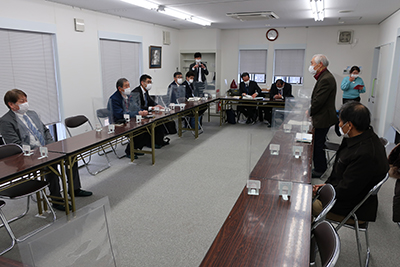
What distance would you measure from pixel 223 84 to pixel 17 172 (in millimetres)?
7966

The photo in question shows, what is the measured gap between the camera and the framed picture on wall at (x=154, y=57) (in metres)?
7.93

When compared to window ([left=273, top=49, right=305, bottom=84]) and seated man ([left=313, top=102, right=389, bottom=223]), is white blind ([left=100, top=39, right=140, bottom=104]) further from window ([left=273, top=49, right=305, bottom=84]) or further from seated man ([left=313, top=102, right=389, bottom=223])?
seated man ([left=313, top=102, right=389, bottom=223])

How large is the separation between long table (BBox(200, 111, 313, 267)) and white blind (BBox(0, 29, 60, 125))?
406cm

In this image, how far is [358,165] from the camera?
2174 mm

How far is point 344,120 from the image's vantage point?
235 centimetres

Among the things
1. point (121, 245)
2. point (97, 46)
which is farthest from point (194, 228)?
point (97, 46)

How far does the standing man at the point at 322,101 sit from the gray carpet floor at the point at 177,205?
664 millimetres

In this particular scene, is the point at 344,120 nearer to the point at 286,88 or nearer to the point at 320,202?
the point at 320,202

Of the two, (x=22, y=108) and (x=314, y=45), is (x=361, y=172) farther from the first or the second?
(x=314, y=45)

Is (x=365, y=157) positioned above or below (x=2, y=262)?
above

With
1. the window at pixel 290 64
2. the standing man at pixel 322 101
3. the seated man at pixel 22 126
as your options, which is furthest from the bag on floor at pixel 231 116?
the seated man at pixel 22 126

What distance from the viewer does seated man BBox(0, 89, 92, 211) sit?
3262 millimetres

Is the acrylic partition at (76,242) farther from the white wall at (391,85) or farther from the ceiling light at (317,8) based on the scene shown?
the white wall at (391,85)

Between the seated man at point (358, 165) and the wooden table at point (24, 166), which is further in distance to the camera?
the wooden table at point (24, 166)
